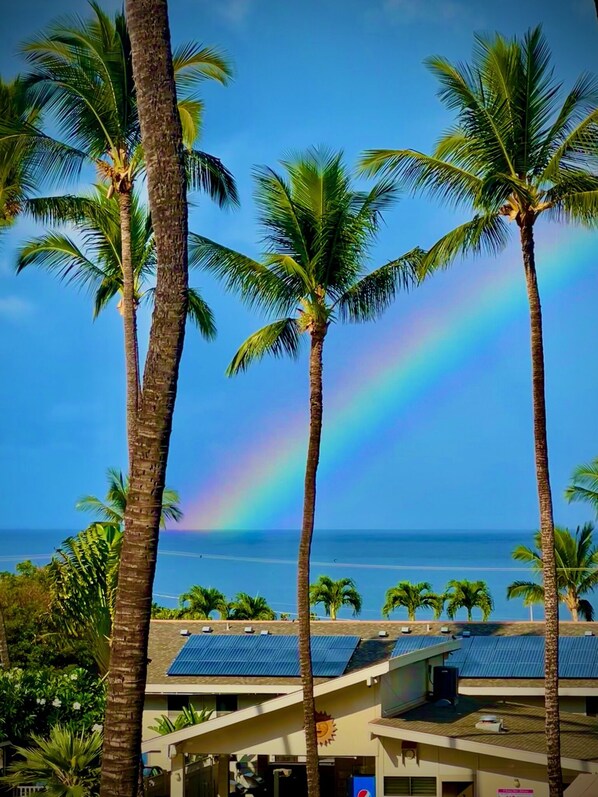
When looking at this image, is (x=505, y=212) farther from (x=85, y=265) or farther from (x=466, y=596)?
(x=466, y=596)

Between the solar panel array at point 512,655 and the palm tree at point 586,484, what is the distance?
15.8m

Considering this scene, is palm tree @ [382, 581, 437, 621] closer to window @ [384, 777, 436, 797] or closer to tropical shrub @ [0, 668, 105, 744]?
tropical shrub @ [0, 668, 105, 744]

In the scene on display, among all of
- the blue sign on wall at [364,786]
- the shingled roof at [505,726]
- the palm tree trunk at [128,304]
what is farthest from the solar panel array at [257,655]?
the palm tree trunk at [128,304]

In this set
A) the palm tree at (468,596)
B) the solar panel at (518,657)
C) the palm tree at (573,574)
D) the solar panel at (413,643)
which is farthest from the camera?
the palm tree at (468,596)

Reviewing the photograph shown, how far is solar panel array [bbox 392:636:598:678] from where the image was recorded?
28.0 metres

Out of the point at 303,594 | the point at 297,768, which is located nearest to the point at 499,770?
the point at 303,594

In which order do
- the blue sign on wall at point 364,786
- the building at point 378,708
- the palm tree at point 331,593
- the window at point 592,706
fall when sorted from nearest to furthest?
the building at point 378,708, the blue sign on wall at point 364,786, the window at point 592,706, the palm tree at point 331,593

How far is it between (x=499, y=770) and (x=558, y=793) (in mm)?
2921

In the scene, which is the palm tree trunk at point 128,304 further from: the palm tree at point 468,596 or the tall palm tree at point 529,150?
the palm tree at point 468,596

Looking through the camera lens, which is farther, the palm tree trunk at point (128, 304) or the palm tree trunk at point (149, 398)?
the palm tree trunk at point (128, 304)

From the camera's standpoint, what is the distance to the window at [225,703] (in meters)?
28.5

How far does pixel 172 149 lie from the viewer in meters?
11.2

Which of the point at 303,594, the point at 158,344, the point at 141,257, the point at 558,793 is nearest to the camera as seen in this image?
the point at 158,344

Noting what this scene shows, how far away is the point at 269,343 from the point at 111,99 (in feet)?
24.2
